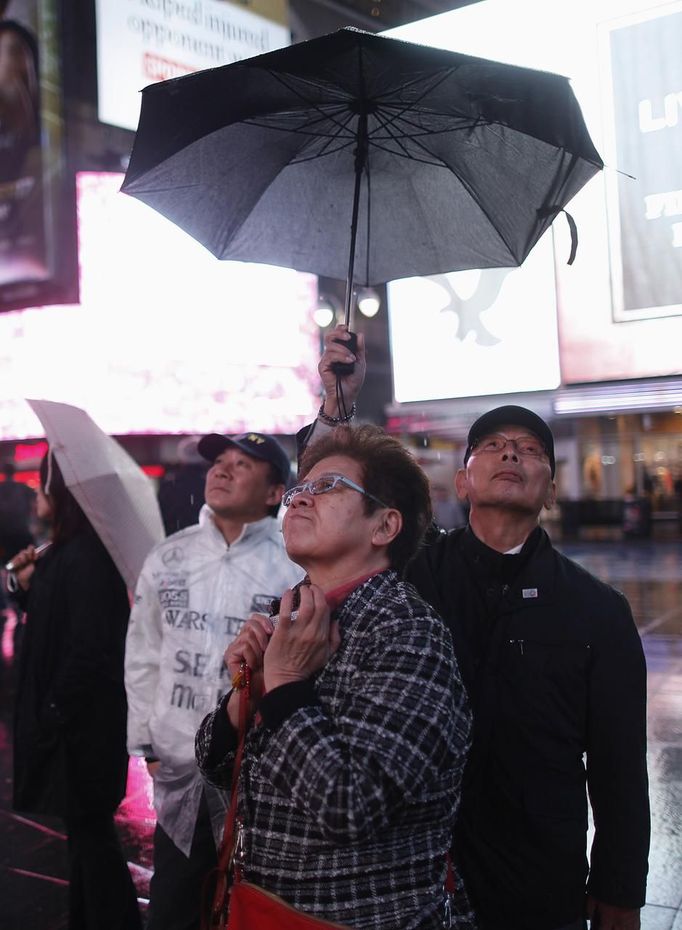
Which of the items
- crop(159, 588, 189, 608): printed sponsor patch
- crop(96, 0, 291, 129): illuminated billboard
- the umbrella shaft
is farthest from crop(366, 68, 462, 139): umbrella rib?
crop(96, 0, 291, 129): illuminated billboard

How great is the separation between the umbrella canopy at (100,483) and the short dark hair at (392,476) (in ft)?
5.65

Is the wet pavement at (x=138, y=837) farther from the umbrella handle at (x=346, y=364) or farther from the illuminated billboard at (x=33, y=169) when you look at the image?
the illuminated billboard at (x=33, y=169)

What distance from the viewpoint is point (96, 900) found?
10.6 feet

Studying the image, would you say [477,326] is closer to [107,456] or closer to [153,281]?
[107,456]

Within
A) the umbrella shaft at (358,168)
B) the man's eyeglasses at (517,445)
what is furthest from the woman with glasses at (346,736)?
the umbrella shaft at (358,168)

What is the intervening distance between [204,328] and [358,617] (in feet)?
53.2

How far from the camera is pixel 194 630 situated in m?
2.95

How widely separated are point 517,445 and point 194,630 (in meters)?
1.29

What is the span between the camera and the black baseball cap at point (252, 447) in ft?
10.4

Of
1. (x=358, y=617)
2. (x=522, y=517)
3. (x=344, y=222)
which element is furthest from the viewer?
(x=344, y=222)

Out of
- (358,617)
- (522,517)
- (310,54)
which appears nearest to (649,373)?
(522,517)

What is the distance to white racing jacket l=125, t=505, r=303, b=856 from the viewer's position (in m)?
2.84

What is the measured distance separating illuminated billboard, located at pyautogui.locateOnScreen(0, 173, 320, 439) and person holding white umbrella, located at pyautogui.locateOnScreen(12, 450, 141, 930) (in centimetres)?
1290

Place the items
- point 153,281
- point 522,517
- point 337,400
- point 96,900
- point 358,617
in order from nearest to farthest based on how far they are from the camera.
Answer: point 358,617
point 522,517
point 337,400
point 96,900
point 153,281
